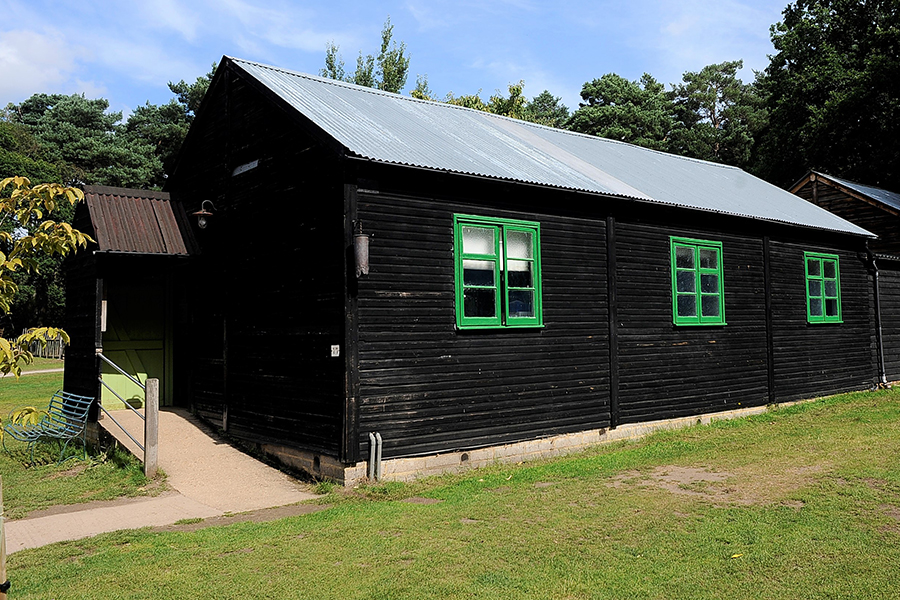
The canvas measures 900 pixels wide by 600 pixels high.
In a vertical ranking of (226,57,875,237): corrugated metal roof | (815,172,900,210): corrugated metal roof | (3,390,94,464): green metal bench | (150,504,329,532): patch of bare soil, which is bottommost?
(150,504,329,532): patch of bare soil

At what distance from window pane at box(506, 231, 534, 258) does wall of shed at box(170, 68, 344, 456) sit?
9.48ft

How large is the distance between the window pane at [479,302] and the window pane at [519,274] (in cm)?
41

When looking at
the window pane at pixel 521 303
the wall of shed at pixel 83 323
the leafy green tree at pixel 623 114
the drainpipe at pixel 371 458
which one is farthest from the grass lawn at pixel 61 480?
the leafy green tree at pixel 623 114

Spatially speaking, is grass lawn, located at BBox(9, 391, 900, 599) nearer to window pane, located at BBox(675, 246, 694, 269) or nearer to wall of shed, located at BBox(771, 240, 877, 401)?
window pane, located at BBox(675, 246, 694, 269)

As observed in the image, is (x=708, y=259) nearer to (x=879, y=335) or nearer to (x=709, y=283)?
(x=709, y=283)

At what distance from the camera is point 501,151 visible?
43.4 ft

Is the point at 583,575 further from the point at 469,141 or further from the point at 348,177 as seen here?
the point at 469,141

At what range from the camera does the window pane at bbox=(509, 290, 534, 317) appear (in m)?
11.5

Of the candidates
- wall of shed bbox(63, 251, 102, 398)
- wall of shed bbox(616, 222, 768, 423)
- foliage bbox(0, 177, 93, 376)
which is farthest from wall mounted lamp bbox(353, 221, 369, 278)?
wall of shed bbox(616, 222, 768, 423)

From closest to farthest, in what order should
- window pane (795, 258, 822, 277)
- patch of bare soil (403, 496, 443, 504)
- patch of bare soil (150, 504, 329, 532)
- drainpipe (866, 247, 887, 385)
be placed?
patch of bare soil (150, 504, 329, 532) → patch of bare soil (403, 496, 443, 504) → window pane (795, 258, 822, 277) → drainpipe (866, 247, 887, 385)

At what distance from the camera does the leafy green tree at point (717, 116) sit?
49.5m

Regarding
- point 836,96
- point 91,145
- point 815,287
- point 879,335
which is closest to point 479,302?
point 815,287

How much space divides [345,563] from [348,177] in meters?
5.31

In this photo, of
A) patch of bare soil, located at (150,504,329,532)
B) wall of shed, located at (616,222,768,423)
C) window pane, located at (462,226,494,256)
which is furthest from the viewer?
wall of shed, located at (616,222,768,423)
